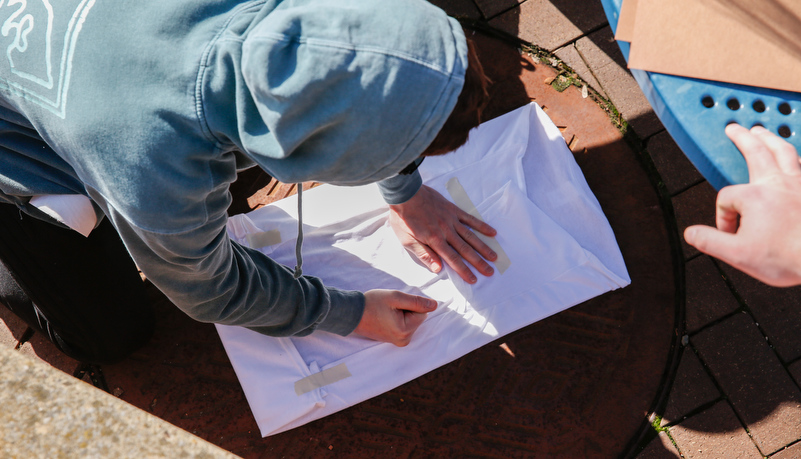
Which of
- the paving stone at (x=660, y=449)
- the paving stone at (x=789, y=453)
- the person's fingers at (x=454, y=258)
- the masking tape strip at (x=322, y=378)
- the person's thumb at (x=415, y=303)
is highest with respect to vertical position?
the person's fingers at (x=454, y=258)

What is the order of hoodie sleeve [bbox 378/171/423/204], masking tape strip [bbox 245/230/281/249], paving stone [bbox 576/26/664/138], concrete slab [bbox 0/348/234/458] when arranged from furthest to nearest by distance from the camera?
paving stone [bbox 576/26/664/138] < masking tape strip [bbox 245/230/281/249] < hoodie sleeve [bbox 378/171/423/204] < concrete slab [bbox 0/348/234/458]

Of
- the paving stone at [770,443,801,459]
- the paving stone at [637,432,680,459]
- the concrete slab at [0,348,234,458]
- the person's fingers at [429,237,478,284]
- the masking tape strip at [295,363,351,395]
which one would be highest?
the concrete slab at [0,348,234,458]

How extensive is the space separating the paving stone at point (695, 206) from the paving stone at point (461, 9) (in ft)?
3.50

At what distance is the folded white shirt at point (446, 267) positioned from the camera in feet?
5.49

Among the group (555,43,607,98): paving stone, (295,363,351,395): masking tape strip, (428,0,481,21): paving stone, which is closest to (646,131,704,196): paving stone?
(555,43,607,98): paving stone

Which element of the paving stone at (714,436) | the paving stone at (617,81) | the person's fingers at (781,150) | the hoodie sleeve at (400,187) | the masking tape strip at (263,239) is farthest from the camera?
the paving stone at (617,81)

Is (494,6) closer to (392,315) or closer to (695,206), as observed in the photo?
(695,206)

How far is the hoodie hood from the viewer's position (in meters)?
0.72

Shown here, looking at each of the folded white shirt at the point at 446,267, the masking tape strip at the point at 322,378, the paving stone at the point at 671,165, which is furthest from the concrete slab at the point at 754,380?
the masking tape strip at the point at 322,378

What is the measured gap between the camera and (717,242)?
0.97 metres

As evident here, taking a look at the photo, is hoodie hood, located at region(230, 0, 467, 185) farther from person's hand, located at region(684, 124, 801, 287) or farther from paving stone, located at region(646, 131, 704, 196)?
paving stone, located at region(646, 131, 704, 196)

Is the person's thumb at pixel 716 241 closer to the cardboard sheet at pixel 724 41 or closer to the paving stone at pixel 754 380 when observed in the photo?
the cardboard sheet at pixel 724 41

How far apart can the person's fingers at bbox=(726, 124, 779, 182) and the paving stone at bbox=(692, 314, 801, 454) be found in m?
0.88

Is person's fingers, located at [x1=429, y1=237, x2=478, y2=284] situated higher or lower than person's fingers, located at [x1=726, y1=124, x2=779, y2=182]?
lower
